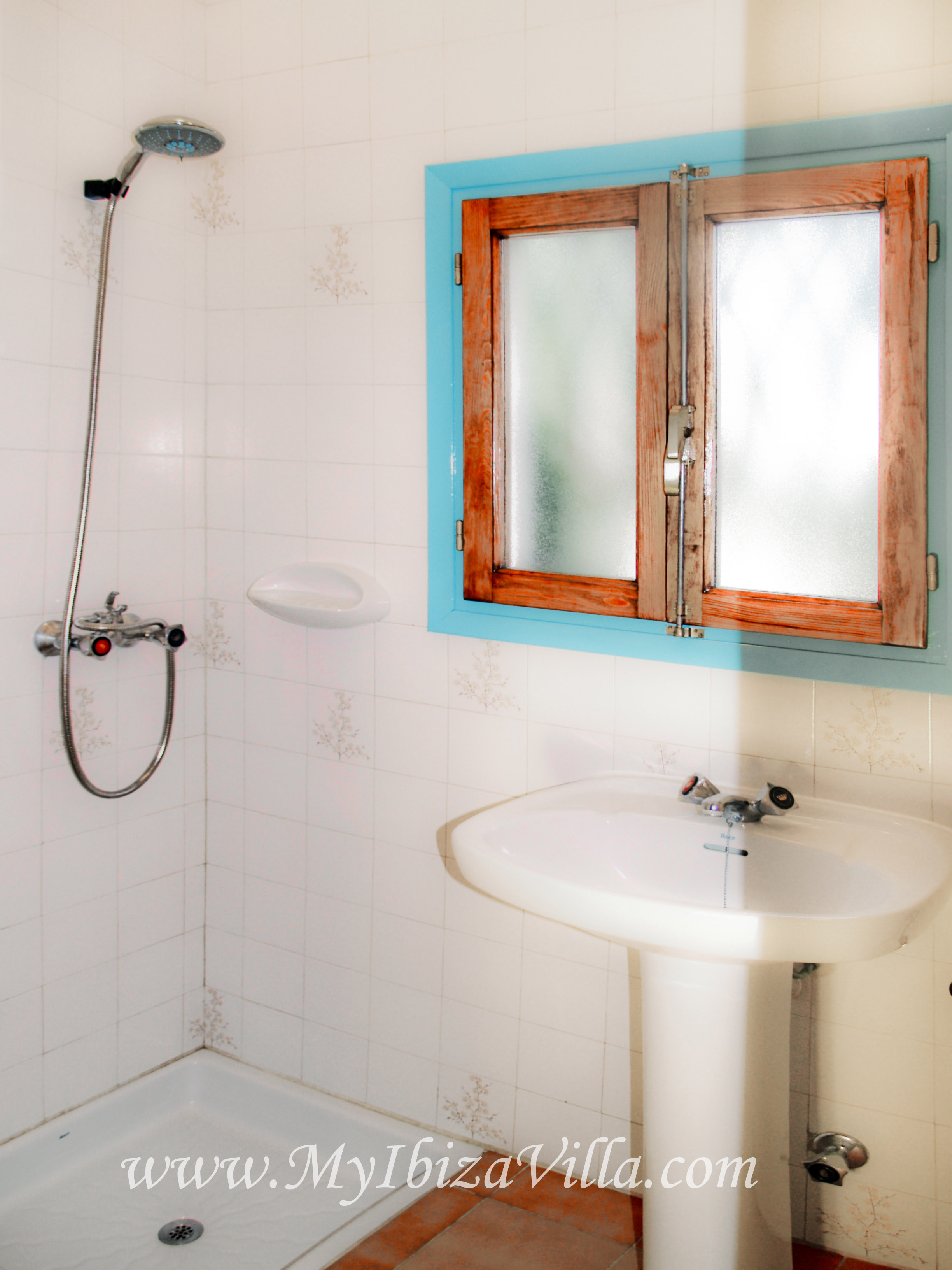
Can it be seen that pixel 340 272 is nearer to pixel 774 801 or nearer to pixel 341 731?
pixel 341 731

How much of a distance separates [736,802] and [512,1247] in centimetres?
90

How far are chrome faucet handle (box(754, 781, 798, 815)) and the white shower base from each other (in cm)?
102

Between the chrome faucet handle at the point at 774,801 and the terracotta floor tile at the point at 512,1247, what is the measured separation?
2.77ft

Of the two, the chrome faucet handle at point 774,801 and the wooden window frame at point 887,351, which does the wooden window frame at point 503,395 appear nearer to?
the wooden window frame at point 887,351

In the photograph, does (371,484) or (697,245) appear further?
(371,484)

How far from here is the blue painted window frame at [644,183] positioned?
1.58 meters

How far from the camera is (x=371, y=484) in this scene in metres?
2.12

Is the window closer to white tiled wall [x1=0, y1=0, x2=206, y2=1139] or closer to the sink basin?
the sink basin

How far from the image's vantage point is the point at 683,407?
176 centimetres

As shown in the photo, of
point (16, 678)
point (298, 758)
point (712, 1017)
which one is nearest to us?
point (712, 1017)

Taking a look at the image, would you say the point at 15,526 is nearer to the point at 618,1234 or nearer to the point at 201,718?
the point at 201,718

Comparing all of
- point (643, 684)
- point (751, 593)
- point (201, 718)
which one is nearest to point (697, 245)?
point (751, 593)

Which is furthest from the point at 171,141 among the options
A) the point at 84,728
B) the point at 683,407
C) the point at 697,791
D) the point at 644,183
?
the point at 697,791

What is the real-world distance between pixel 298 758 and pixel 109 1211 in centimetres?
93
